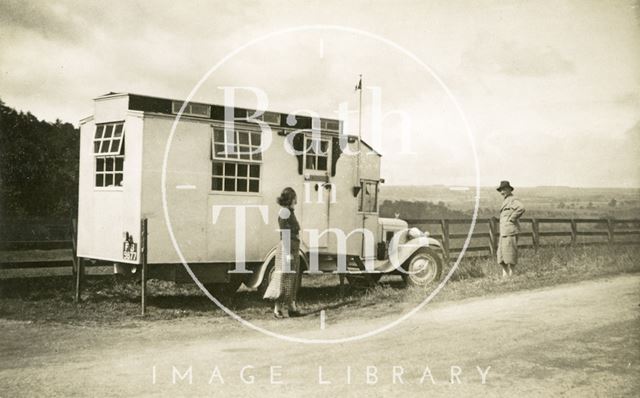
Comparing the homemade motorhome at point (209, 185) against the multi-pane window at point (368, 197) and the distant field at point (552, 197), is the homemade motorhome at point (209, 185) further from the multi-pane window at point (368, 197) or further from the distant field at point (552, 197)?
the distant field at point (552, 197)

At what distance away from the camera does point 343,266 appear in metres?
10.1

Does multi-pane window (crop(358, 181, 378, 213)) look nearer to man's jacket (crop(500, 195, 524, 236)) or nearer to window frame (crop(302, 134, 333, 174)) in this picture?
window frame (crop(302, 134, 333, 174))

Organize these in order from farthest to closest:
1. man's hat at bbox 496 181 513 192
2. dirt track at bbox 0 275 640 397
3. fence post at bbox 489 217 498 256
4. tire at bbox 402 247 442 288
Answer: fence post at bbox 489 217 498 256 → tire at bbox 402 247 442 288 → man's hat at bbox 496 181 513 192 → dirt track at bbox 0 275 640 397

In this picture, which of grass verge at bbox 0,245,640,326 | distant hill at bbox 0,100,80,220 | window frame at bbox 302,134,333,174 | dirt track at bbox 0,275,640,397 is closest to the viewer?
dirt track at bbox 0,275,640,397

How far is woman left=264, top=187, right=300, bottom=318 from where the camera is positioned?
8266 mm

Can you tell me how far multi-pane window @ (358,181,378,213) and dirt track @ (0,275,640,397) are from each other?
298 cm

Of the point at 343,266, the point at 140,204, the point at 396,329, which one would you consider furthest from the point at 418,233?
the point at 140,204

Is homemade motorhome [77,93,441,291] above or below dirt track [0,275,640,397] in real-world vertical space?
above

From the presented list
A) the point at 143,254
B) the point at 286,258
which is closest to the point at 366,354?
the point at 286,258

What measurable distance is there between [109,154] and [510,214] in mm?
6989

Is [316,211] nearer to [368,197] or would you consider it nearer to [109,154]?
[368,197]

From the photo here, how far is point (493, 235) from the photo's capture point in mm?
15891

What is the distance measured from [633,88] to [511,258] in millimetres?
4527

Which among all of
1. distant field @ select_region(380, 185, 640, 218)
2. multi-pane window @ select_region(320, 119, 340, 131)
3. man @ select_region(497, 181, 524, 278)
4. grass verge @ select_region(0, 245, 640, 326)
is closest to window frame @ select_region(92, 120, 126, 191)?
grass verge @ select_region(0, 245, 640, 326)
